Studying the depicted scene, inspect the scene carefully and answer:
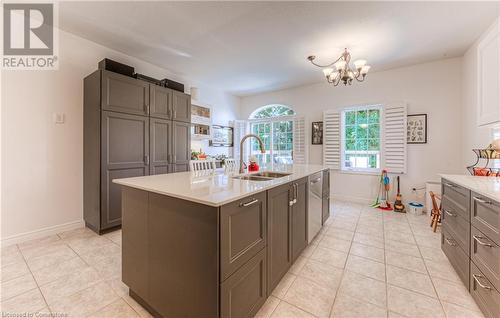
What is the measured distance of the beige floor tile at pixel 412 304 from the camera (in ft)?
4.59

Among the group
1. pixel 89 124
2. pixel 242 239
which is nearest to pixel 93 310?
pixel 242 239

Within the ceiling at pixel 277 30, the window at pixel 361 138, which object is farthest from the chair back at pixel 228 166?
the window at pixel 361 138

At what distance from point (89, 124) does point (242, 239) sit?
110 inches

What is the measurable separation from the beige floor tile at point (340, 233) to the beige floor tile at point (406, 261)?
47 centimetres

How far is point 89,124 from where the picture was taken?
2.73 m

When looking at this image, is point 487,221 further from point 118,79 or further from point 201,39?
point 118,79

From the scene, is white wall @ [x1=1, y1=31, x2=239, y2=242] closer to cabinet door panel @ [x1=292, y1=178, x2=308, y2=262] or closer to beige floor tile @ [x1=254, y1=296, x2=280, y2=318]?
beige floor tile @ [x1=254, y1=296, x2=280, y2=318]

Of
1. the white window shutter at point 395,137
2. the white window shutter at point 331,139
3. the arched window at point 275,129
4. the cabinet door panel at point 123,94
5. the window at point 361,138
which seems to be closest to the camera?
the cabinet door panel at point 123,94

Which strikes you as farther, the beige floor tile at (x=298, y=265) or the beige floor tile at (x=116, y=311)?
the beige floor tile at (x=298, y=265)

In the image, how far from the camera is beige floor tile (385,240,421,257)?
225 centimetres

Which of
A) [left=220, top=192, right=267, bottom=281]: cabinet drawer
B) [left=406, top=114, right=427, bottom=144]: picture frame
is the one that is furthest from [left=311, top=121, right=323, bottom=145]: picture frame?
[left=220, top=192, right=267, bottom=281]: cabinet drawer

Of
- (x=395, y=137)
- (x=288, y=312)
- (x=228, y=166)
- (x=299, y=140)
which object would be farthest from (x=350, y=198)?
(x=288, y=312)

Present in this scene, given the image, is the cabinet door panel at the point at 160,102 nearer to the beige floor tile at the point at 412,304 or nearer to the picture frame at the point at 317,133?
the picture frame at the point at 317,133

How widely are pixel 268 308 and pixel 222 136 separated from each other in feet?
14.3
